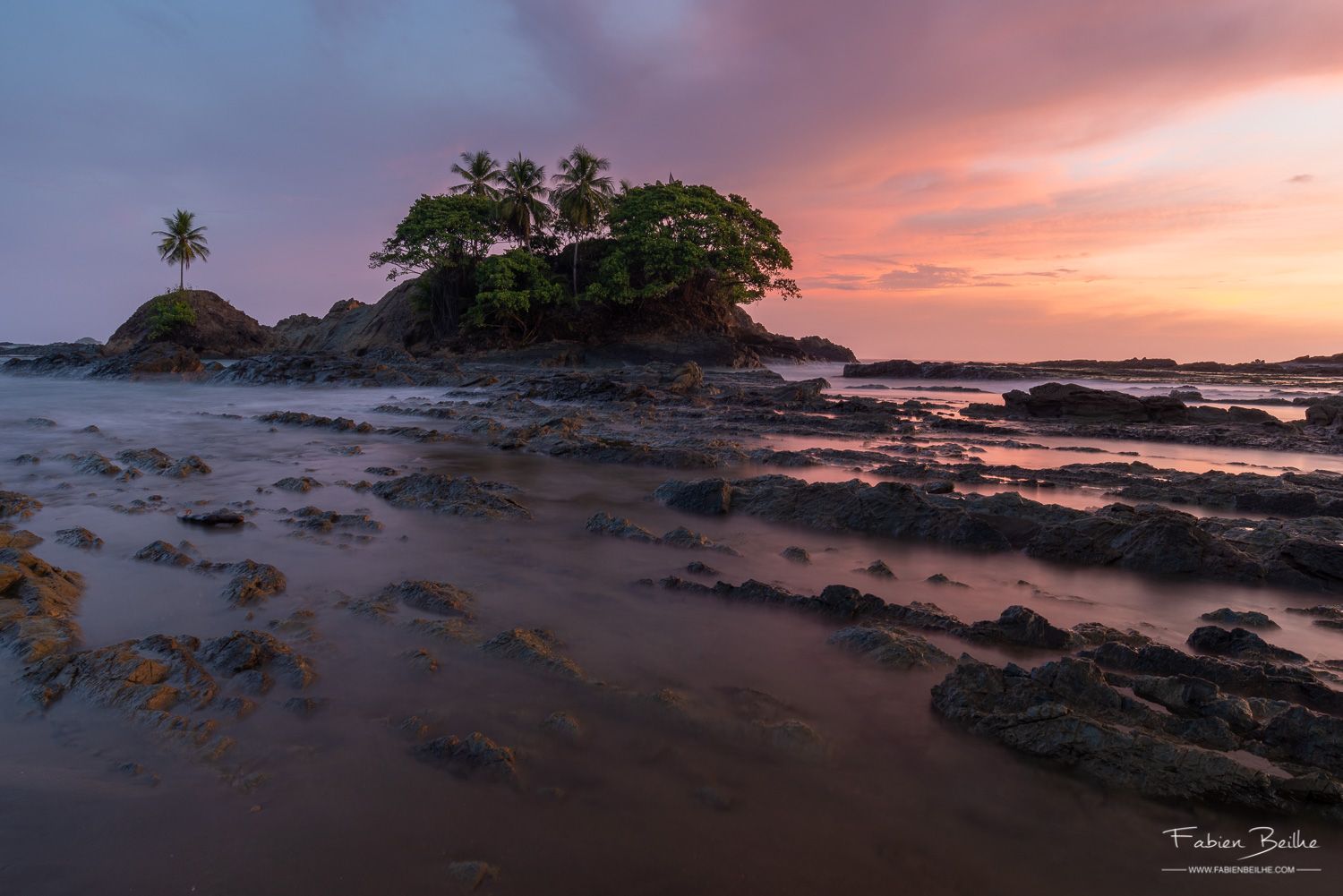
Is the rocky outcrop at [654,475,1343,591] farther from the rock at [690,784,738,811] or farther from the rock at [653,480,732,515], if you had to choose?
the rock at [690,784,738,811]

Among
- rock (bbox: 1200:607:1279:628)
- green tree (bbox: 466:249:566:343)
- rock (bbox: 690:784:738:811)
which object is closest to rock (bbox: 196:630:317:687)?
rock (bbox: 690:784:738:811)

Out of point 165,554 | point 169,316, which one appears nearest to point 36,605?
point 165,554

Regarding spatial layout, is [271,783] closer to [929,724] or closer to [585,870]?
[585,870]

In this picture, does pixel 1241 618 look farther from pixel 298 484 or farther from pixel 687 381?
pixel 687 381

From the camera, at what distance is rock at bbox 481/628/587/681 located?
3287 mm

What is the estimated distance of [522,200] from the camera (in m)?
41.1

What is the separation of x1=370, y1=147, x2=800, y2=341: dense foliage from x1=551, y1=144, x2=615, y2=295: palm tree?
60 millimetres

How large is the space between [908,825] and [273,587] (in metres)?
3.64

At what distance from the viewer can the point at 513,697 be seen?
302cm

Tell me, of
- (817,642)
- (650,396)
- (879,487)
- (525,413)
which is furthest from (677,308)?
(817,642)

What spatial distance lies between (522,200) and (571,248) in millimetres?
3950

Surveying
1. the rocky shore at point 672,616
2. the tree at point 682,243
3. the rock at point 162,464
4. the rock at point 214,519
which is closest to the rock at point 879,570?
the rocky shore at point 672,616

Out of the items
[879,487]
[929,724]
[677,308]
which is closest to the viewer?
[929,724]

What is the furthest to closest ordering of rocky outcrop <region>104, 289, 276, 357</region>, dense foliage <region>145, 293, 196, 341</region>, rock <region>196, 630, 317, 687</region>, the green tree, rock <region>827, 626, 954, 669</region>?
1. rocky outcrop <region>104, 289, 276, 357</region>
2. dense foliage <region>145, 293, 196, 341</region>
3. the green tree
4. rock <region>827, 626, 954, 669</region>
5. rock <region>196, 630, 317, 687</region>
